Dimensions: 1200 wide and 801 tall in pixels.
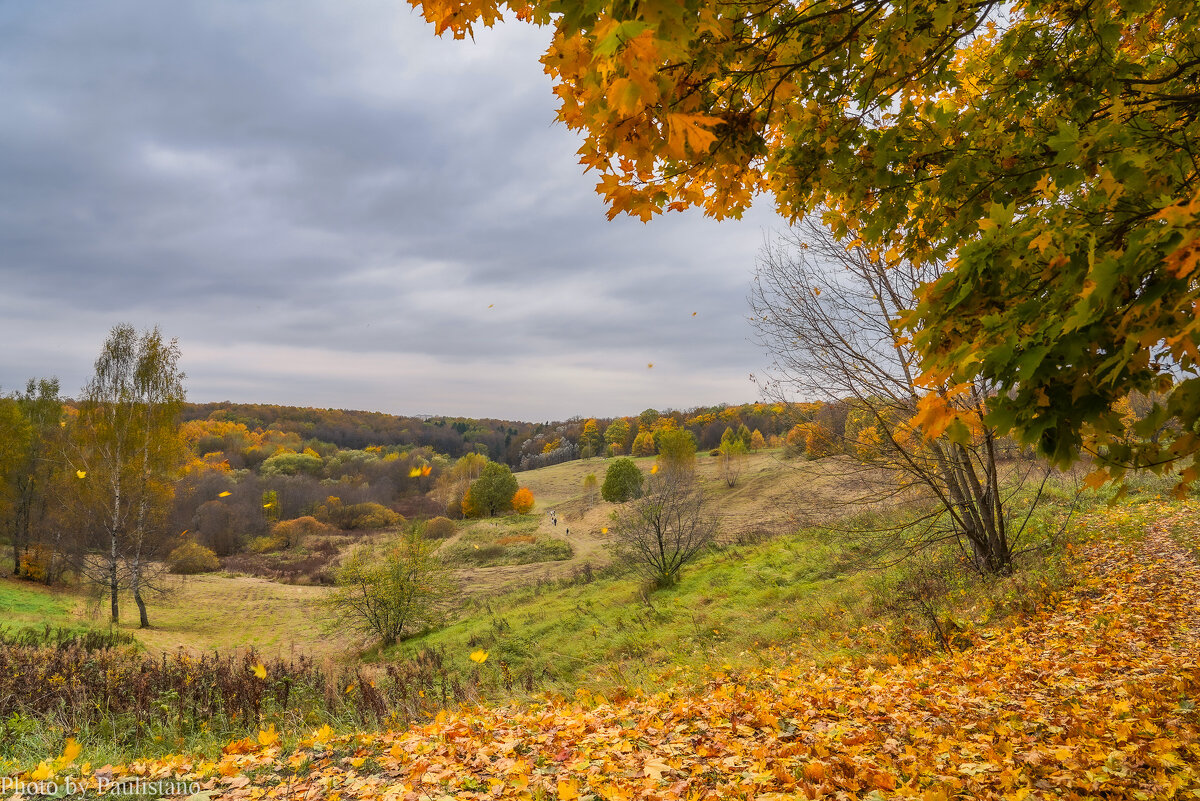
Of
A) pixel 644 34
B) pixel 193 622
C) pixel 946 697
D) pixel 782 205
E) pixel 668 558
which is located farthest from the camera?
pixel 193 622

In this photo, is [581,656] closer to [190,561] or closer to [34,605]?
[34,605]

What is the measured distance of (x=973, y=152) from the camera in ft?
9.98

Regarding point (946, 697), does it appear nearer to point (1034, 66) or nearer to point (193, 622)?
point (1034, 66)

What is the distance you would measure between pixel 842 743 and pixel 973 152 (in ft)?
11.6

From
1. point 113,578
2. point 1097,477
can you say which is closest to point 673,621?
point 1097,477

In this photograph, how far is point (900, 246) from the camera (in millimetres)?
3754

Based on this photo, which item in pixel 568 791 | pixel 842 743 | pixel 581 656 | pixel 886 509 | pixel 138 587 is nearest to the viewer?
pixel 568 791

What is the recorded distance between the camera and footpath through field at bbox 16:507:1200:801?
8.16ft

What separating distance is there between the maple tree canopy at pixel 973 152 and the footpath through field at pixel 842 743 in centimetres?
164

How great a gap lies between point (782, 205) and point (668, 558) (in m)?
14.5

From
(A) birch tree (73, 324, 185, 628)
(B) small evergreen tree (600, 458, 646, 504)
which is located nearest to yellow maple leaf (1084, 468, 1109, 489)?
(A) birch tree (73, 324, 185, 628)

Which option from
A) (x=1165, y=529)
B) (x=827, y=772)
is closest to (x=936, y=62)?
(x=827, y=772)

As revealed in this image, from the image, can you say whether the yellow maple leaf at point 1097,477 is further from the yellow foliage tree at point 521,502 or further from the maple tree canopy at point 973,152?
the yellow foliage tree at point 521,502

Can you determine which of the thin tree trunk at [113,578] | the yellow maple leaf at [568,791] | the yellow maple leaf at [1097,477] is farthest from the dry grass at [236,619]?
the yellow maple leaf at [1097,477]
